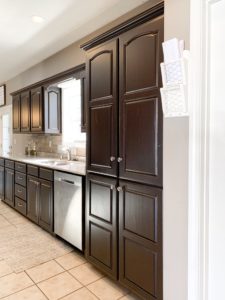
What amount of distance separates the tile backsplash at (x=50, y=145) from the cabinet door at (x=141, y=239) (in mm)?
1794

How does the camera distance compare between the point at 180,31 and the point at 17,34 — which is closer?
the point at 180,31

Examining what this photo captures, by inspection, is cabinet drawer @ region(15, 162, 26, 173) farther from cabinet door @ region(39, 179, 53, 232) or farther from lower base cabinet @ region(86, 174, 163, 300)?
lower base cabinet @ region(86, 174, 163, 300)

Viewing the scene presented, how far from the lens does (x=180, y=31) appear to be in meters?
1.41

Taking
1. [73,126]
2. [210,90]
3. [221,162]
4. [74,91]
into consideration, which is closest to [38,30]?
[74,91]

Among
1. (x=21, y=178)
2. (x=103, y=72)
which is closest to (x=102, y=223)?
(x=103, y=72)

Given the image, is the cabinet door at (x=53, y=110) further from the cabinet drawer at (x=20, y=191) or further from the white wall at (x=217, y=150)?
the white wall at (x=217, y=150)

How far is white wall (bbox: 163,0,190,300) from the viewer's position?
1.41 meters

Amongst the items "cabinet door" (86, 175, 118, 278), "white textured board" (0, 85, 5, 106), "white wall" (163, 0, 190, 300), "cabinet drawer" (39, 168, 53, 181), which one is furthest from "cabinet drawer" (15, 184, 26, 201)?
"white textured board" (0, 85, 5, 106)

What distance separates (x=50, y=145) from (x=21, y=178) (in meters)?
0.83

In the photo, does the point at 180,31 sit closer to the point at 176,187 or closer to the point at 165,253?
the point at 176,187

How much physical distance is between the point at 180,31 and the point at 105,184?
4.28 ft

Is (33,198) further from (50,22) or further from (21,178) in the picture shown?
(50,22)

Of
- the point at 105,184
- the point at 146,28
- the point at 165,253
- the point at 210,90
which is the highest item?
the point at 146,28

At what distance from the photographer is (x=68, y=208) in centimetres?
271
